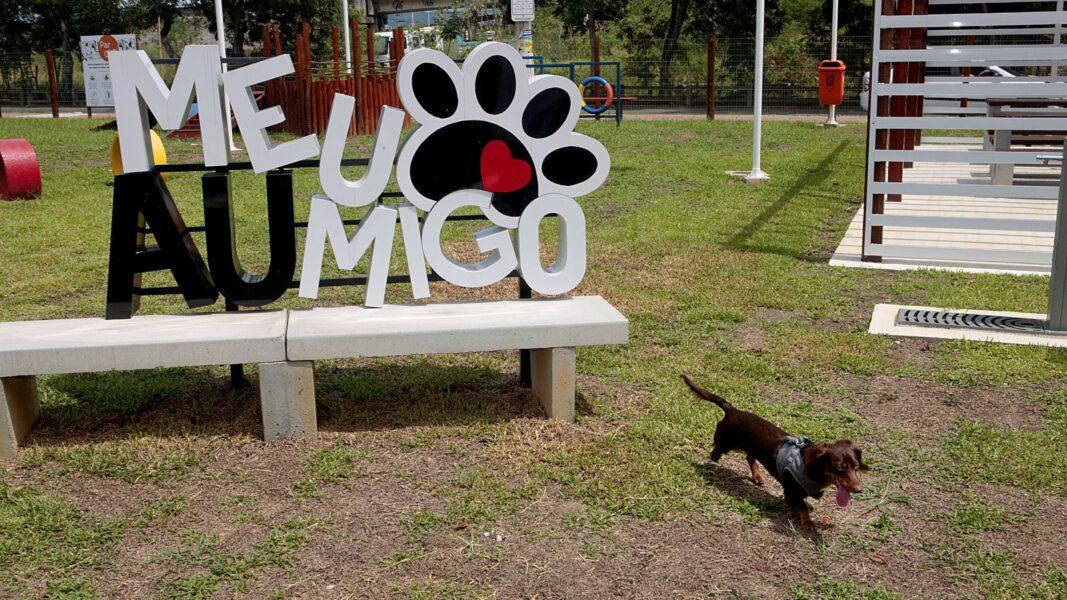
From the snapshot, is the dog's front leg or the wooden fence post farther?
the wooden fence post

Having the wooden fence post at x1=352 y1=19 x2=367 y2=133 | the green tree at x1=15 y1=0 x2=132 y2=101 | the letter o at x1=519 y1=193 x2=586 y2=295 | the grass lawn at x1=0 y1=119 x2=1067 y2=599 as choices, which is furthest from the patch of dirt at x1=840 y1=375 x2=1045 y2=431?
the green tree at x1=15 y1=0 x2=132 y2=101

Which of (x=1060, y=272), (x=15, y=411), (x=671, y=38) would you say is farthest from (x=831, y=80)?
(x=671, y=38)

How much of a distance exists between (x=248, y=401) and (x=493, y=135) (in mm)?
1848

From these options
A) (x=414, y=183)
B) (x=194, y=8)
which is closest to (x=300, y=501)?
(x=414, y=183)

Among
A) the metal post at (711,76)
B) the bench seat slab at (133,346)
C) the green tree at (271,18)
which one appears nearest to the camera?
the bench seat slab at (133,346)

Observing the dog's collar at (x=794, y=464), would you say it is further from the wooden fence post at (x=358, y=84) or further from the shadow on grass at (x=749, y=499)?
the wooden fence post at (x=358, y=84)

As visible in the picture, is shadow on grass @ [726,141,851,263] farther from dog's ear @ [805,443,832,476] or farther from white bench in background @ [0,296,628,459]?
dog's ear @ [805,443,832,476]

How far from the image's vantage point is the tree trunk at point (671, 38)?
2953 centimetres

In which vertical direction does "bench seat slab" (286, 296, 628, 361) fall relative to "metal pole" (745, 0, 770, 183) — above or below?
below

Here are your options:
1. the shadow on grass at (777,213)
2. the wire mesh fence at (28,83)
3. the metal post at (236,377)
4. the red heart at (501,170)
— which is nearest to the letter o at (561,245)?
the red heart at (501,170)

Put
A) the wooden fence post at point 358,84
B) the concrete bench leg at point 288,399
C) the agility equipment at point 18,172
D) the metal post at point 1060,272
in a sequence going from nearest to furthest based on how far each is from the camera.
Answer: the concrete bench leg at point 288,399 < the metal post at point 1060,272 < the agility equipment at point 18,172 < the wooden fence post at point 358,84

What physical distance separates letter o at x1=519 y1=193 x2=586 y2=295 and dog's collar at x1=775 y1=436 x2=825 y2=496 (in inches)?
62.2

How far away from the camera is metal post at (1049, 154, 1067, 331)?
19.9 ft

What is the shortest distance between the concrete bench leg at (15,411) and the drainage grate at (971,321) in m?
5.06
